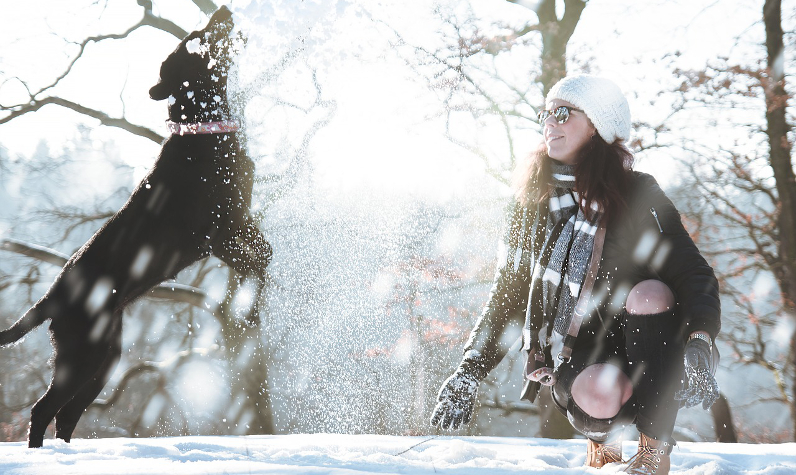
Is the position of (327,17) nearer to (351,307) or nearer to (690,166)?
(351,307)

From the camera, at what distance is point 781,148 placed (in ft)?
17.1

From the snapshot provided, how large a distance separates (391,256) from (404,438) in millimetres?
3638

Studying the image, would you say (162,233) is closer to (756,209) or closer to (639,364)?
(639,364)

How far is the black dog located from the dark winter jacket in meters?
1.12

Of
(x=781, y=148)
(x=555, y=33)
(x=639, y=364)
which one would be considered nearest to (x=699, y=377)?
(x=639, y=364)

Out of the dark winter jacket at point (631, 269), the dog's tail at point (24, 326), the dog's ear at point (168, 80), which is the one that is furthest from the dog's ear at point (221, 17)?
the dark winter jacket at point (631, 269)

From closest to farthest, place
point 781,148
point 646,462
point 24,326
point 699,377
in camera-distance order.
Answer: point 699,377, point 646,462, point 24,326, point 781,148

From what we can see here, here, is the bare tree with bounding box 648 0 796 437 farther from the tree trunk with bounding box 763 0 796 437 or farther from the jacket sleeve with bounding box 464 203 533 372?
the jacket sleeve with bounding box 464 203 533 372

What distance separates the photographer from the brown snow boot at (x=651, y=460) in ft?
5.13

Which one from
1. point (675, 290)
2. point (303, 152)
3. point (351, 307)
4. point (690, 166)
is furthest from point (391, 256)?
point (675, 290)

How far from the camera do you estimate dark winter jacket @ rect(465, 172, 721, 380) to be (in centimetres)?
153

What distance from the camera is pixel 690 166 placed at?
6328 millimetres

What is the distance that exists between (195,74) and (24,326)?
46.5 inches

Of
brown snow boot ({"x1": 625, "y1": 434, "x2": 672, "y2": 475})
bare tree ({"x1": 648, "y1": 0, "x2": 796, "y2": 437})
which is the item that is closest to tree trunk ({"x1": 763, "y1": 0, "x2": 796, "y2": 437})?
bare tree ({"x1": 648, "y1": 0, "x2": 796, "y2": 437})
